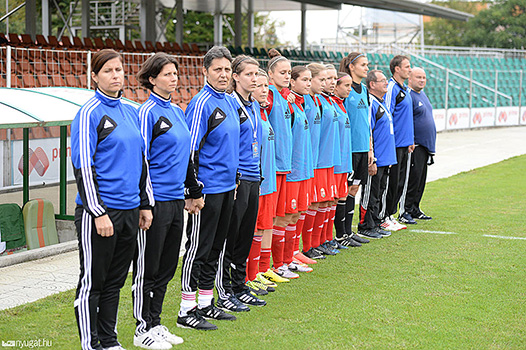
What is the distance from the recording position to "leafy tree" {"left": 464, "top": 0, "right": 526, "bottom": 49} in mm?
57438

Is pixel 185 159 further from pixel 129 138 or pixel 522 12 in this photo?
pixel 522 12

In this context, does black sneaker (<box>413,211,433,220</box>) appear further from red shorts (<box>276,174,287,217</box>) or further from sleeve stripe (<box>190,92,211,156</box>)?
sleeve stripe (<box>190,92,211,156</box>)

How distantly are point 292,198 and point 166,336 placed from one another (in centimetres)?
227

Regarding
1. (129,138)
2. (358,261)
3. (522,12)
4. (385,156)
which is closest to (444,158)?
(385,156)

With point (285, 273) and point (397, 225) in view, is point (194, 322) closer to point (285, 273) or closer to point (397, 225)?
point (285, 273)

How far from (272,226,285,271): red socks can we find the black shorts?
1.88 meters

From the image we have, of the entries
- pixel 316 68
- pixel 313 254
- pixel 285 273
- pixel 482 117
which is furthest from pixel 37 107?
pixel 482 117

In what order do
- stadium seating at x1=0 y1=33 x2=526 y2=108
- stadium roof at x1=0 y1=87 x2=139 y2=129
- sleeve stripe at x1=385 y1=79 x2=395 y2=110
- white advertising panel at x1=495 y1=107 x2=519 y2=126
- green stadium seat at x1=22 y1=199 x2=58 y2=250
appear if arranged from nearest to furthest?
1. stadium roof at x1=0 y1=87 x2=139 y2=129
2. green stadium seat at x1=22 y1=199 x2=58 y2=250
3. sleeve stripe at x1=385 y1=79 x2=395 y2=110
4. stadium seating at x1=0 y1=33 x2=526 y2=108
5. white advertising panel at x1=495 y1=107 x2=519 y2=126

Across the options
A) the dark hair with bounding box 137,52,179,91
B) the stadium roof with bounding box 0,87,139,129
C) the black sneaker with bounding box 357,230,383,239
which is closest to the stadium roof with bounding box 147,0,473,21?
the black sneaker with bounding box 357,230,383,239

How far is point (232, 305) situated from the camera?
18.3 ft

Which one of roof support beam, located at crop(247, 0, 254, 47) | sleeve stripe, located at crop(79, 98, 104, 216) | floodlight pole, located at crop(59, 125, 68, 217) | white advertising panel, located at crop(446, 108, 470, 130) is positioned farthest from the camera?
roof support beam, located at crop(247, 0, 254, 47)

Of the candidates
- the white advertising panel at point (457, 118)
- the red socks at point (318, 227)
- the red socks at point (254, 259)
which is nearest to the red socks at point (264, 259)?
the red socks at point (254, 259)

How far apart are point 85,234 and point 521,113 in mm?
32138

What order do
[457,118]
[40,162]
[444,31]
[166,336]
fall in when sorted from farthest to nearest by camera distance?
[444,31] → [457,118] → [40,162] → [166,336]
